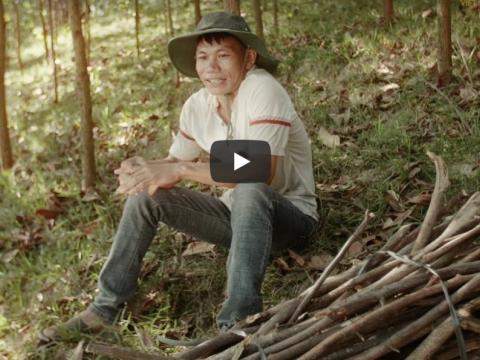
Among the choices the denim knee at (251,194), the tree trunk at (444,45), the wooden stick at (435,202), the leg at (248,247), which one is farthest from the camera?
the tree trunk at (444,45)

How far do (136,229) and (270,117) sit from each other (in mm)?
855

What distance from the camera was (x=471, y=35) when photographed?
474 cm

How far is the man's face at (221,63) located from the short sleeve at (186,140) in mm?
288

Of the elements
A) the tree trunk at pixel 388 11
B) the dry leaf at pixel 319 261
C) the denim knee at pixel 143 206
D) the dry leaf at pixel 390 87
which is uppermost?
the tree trunk at pixel 388 11

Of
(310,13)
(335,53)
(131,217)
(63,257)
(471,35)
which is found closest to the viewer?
(131,217)

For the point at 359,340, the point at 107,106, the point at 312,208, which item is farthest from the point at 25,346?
the point at 107,106

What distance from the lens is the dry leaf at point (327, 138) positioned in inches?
158

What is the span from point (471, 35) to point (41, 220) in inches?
145

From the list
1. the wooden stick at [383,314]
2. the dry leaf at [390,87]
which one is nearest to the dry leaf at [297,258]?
the wooden stick at [383,314]

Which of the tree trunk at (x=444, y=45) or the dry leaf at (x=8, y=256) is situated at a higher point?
the tree trunk at (x=444, y=45)

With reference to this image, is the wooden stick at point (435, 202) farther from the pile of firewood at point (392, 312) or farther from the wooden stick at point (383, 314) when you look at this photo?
the wooden stick at point (383, 314)

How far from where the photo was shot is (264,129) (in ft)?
8.93

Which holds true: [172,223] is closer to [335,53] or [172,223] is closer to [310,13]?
[335,53]

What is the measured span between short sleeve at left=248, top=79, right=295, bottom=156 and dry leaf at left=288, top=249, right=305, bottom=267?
580 mm
